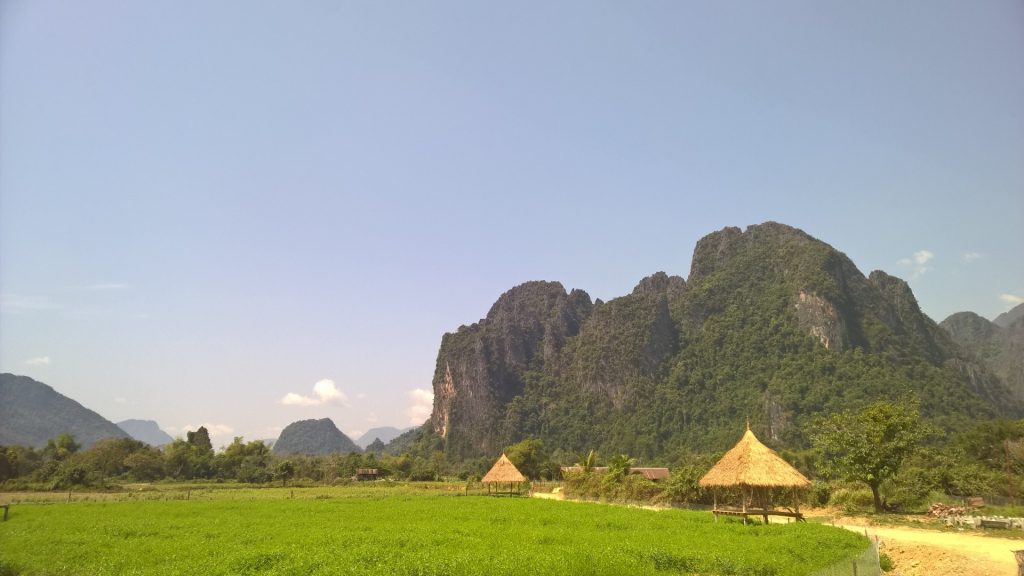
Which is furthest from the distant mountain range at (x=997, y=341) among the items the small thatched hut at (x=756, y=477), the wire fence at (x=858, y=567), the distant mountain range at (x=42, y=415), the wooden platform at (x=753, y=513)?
the distant mountain range at (x=42, y=415)

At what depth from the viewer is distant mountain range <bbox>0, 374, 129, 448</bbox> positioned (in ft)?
490

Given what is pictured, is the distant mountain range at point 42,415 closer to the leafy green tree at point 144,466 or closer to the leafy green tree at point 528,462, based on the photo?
the leafy green tree at point 144,466

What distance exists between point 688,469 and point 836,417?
7.49m

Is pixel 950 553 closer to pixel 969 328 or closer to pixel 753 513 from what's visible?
pixel 753 513

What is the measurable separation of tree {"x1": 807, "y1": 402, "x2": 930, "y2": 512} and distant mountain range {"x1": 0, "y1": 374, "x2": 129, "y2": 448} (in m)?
169

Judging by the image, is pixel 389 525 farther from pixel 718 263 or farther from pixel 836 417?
pixel 718 263

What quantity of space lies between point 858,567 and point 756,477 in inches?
409

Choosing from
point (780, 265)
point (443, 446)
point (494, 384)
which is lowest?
point (443, 446)

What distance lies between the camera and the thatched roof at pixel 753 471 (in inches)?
853

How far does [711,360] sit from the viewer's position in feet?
341

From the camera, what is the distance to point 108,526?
1942cm

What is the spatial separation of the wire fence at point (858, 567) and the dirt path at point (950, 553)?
8.23 ft

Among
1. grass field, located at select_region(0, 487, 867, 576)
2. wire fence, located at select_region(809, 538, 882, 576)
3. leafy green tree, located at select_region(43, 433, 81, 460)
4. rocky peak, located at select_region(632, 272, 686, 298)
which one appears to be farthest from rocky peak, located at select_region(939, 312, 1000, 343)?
leafy green tree, located at select_region(43, 433, 81, 460)

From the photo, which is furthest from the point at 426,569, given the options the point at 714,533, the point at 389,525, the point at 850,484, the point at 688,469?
the point at 850,484
